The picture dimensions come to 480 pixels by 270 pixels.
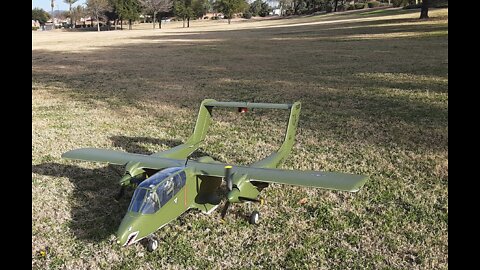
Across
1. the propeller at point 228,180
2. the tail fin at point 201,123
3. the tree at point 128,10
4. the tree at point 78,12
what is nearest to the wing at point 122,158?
the propeller at point 228,180

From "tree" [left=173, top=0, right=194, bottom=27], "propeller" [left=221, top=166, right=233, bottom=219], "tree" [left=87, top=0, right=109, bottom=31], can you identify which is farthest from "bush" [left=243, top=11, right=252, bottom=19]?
"propeller" [left=221, top=166, right=233, bottom=219]

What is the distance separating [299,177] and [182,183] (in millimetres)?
2293

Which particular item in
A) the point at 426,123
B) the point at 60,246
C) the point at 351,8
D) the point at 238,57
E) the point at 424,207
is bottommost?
the point at 60,246

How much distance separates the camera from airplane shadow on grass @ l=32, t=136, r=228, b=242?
8277mm

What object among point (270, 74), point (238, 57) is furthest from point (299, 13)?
point (270, 74)

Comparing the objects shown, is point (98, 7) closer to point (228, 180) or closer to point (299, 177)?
point (228, 180)

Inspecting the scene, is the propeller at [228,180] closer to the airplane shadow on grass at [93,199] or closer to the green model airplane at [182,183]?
the green model airplane at [182,183]

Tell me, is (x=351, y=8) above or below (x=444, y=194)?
above

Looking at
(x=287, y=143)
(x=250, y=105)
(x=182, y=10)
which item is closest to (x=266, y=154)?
(x=287, y=143)

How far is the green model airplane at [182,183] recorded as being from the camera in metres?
7.10

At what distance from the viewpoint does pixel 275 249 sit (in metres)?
7.54

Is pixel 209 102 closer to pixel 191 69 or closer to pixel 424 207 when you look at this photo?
pixel 424 207

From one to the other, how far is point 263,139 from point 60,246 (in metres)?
7.63

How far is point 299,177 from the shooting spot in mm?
7867
